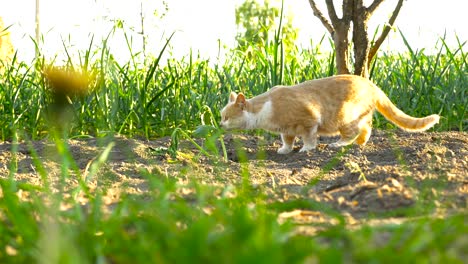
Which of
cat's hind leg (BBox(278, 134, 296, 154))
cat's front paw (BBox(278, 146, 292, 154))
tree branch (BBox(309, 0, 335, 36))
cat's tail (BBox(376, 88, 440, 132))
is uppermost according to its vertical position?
tree branch (BBox(309, 0, 335, 36))

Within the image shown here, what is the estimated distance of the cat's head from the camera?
481 cm

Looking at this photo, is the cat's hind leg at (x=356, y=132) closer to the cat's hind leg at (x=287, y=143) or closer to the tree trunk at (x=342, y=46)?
the cat's hind leg at (x=287, y=143)

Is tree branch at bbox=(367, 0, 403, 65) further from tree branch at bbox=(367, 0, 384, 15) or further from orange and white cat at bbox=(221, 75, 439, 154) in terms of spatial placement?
orange and white cat at bbox=(221, 75, 439, 154)

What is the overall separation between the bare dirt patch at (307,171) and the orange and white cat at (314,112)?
0.43 feet

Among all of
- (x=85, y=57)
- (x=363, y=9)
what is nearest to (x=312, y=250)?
(x=85, y=57)

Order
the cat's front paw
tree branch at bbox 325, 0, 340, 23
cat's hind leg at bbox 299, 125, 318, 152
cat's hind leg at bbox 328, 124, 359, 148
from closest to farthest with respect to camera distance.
Result: the cat's front paw, cat's hind leg at bbox 299, 125, 318, 152, cat's hind leg at bbox 328, 124, 359, 148, tree branch at bbox 325, 0, 340, 23

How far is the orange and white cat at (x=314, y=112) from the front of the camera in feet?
15.7

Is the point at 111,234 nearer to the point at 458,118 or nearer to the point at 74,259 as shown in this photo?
the point at 74,259

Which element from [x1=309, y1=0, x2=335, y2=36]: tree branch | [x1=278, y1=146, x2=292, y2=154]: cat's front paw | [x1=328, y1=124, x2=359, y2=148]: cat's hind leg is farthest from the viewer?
[x1=309, y1=0, x2=335, y2=36]: tree branch

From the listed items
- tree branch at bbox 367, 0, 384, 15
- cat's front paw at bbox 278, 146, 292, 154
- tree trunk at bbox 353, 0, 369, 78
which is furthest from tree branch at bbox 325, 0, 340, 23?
cat's front paw at bbox 278, 146, 292, 154

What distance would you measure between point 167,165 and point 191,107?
1.59m

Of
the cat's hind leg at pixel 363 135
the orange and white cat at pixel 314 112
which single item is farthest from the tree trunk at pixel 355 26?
the cat's hind leg at pixel 363 135

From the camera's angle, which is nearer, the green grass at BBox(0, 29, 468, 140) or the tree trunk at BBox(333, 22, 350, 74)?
the green grass at BBox(0, 29, 468, 140)

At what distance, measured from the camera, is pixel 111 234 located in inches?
55.5
